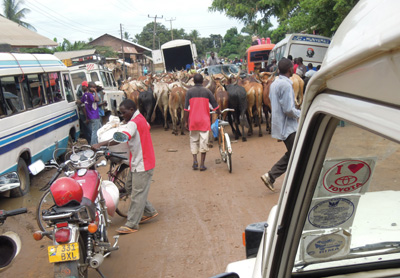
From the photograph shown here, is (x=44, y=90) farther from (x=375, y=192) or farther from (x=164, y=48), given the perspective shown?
(x=164, y=48)

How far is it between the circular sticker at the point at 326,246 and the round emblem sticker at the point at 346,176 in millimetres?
295

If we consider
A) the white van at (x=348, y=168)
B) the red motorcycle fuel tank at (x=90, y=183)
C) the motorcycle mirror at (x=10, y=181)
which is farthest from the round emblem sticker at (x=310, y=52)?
the white van at (x=348, y=168)

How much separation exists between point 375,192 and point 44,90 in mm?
9262

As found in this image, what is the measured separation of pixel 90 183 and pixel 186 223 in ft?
6.45

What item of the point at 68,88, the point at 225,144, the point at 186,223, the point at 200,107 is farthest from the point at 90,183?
the point at 68,88

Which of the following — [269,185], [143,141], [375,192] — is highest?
[375,192]

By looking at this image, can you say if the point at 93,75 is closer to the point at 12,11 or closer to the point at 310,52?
the point at 310,52

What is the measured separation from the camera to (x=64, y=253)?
12.1ft

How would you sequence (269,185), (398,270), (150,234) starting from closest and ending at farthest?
1. (398,270)
2. (150,234)
3. (269,185)

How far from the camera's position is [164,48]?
96.2ft

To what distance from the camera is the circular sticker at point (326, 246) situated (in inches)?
73.2

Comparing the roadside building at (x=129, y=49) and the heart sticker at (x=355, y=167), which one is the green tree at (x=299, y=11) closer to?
the heart sticker at (x=355, y=167)

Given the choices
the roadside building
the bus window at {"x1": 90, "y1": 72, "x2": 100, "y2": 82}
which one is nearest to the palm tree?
the roadside building

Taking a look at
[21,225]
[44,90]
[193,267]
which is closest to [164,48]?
[44,90]
